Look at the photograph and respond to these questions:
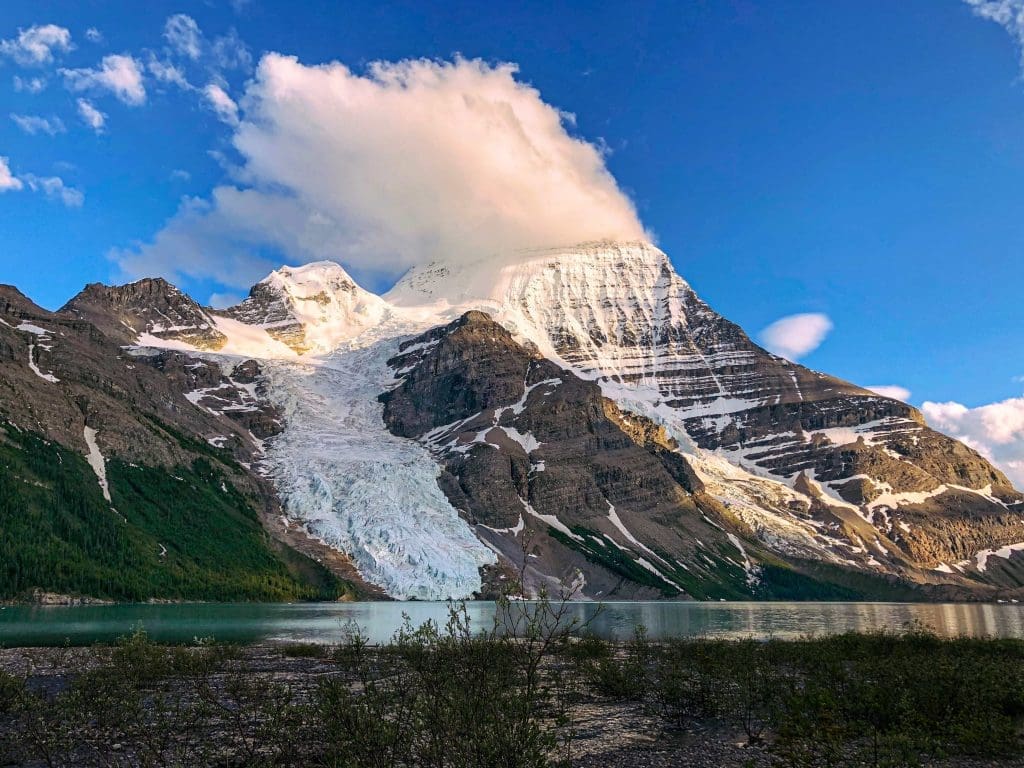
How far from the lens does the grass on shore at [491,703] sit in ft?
48.6

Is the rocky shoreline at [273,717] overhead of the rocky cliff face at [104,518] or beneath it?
beneath

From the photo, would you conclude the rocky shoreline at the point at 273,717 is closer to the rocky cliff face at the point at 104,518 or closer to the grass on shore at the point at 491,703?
the grass on shore at the point at 491,703

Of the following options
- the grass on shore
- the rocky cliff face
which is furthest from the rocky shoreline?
the rocky cliff face

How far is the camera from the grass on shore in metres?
14.8

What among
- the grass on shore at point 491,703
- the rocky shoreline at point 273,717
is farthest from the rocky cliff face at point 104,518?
the grass on shore at point 491,703

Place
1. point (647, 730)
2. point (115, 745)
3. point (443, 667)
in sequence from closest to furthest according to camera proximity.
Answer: point (443, 667) < point (115, 745) < point (647, 730)

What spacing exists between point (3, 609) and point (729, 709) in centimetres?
11775

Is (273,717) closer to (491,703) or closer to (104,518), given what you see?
(491,703)

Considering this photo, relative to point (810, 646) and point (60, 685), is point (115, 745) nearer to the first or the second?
point (60, 685)

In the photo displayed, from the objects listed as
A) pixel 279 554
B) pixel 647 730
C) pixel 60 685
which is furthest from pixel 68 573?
pixel 647 730

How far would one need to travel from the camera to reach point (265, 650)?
205 ft

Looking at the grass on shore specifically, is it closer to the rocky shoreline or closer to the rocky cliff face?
the rocky shoreline

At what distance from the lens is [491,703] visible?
15094 mm

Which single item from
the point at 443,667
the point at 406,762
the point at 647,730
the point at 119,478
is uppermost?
the point at 119,478
